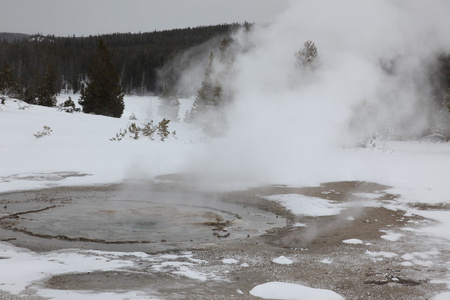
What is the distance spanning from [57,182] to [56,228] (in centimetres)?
489

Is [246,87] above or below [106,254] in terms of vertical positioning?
above

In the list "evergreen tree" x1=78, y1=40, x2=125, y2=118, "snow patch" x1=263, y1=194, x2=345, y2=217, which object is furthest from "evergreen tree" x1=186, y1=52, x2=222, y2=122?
"snow patch" x1=263, y1=194, x2=345, y2=217

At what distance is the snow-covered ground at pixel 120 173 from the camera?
19.5ft

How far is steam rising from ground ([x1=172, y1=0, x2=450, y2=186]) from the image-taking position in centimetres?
1198

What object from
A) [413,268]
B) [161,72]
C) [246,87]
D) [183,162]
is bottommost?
[413,268]

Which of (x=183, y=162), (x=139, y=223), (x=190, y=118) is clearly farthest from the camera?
(x=190, y=118)

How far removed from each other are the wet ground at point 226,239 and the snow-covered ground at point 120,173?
0.68 ft

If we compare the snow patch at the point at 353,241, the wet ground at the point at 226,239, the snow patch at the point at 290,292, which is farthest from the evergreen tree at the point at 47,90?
the snow patch at the point at 290,292

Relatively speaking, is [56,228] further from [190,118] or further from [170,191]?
[190,118]

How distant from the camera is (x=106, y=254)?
6.80 metres

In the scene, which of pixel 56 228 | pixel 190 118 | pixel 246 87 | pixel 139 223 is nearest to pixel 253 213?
pixel 139 223

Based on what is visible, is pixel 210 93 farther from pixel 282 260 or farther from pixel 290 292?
pixel 290 292

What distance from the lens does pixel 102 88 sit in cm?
3531

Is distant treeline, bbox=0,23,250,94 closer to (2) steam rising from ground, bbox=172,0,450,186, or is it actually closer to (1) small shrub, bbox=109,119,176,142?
(1) small shrub, bbox=109,119,176,142
